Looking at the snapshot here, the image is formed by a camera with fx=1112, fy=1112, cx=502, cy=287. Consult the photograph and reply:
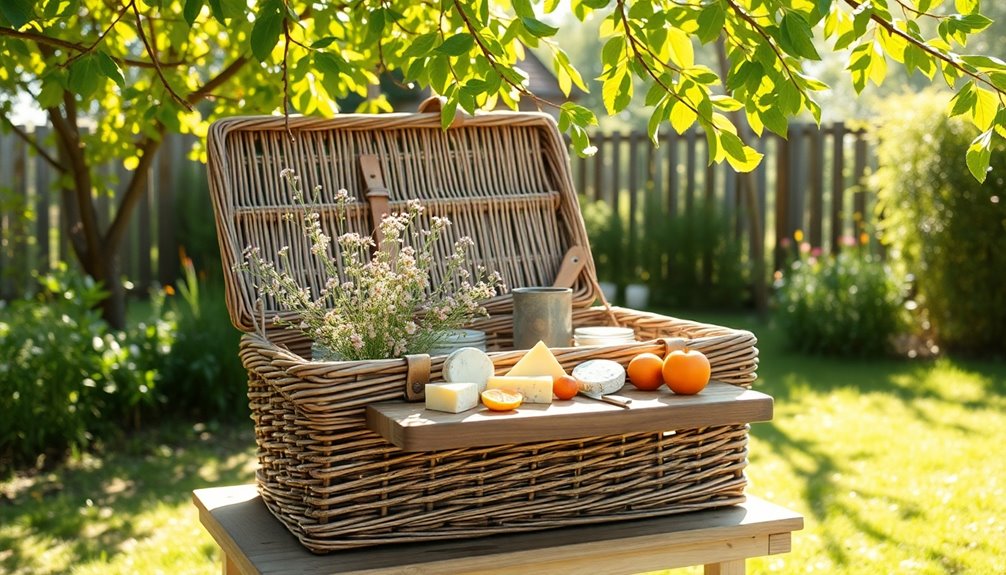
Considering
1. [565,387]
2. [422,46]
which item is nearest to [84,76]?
[422,46]

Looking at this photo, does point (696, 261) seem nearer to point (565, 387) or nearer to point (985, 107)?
point (985, 107)

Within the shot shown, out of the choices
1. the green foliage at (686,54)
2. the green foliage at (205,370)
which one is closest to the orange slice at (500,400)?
the green foliage at (686,54)

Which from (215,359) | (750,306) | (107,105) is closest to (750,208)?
(750,306)

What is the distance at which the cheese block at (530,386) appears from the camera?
1.75m

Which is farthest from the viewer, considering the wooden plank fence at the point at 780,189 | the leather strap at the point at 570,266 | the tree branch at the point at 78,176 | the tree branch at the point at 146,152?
the wooden plank fence at the point at 780,189

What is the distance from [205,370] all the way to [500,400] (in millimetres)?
3309

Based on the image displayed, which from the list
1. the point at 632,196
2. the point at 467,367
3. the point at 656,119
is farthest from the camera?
the point at 632,196

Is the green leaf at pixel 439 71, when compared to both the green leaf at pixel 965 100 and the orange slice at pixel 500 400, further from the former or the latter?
the green leaf at pixel 965 100

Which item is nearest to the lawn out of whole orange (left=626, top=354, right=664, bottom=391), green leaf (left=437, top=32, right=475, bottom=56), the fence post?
whole orange (left=626, top=354, right=664, bottom=391)

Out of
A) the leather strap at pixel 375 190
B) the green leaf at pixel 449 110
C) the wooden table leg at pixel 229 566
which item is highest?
the green leaf at pixel 449 110

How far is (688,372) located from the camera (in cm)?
181

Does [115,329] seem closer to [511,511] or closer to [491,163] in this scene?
[491,163]

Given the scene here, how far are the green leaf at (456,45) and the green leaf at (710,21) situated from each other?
37 cm

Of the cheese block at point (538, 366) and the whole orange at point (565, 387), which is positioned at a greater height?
the cheese block at point (538, 366)
